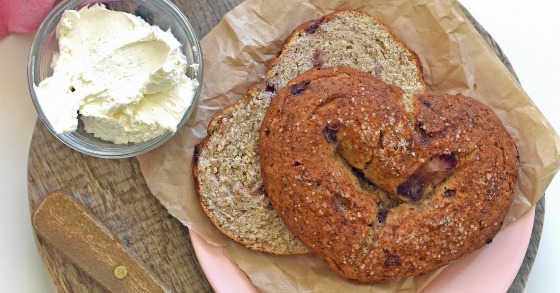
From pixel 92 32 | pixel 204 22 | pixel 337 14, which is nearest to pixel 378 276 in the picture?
pixel 337 14

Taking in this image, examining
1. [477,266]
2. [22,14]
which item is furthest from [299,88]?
[22,14]

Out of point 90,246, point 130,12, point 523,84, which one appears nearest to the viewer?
point 90,246

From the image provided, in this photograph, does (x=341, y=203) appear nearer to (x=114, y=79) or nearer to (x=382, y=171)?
(x=382, y=171)

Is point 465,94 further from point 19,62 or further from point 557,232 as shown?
point 19,62

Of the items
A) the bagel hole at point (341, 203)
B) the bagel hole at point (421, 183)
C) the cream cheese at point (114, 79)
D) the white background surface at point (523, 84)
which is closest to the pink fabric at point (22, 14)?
the white background surface at point (523, 84)

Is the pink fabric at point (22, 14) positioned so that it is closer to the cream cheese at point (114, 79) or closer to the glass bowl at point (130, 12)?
the glass bowl at point (130, 12)

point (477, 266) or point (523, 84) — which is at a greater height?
point (523, 84)

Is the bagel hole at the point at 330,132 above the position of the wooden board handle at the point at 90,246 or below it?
above
